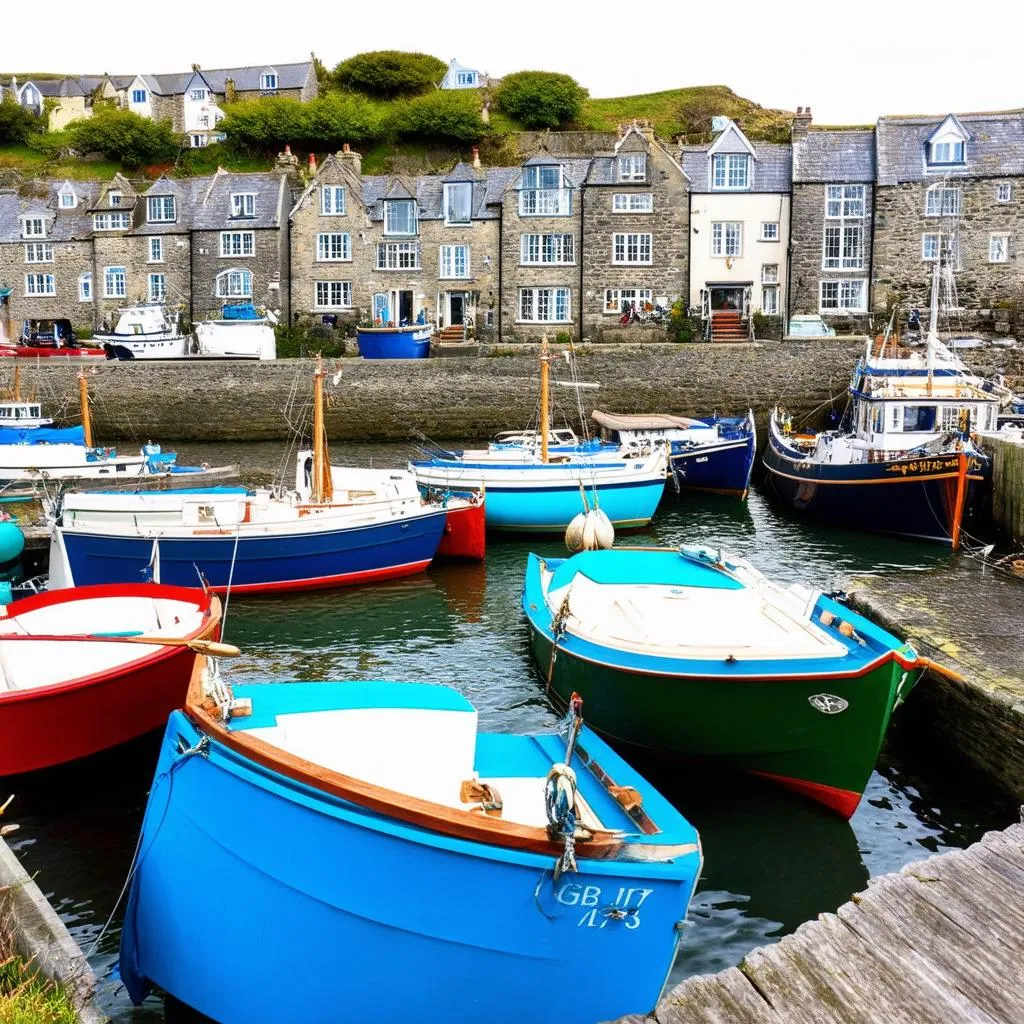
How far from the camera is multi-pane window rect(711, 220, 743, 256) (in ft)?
149

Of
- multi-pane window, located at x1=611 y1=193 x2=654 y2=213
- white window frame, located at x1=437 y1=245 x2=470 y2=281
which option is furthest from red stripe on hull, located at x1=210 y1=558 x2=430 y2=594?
multi-pane window, located at x1=611 y1=193 x2=654 y2=213

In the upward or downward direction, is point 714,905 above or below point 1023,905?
below

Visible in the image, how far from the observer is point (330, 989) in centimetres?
654

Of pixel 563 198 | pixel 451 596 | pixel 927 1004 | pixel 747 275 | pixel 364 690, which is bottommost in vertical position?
pixel 451 596

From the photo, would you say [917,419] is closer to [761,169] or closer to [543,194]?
[761,169]

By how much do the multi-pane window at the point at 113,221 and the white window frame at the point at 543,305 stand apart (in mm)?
17714

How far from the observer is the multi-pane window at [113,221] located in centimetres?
4950

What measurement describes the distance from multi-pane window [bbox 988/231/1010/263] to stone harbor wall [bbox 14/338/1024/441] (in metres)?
5.46

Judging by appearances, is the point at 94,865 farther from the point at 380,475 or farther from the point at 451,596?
the point at 380,475

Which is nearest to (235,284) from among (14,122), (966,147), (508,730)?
(966,147)

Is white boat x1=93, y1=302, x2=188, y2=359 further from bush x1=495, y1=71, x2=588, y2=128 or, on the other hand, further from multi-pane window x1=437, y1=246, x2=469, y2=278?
bush x1=495, y1=71, x2=588, y2=128

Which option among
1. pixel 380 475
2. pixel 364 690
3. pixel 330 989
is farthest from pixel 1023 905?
pixel 380 475

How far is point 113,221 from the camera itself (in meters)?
49.6

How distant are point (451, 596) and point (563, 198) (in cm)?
2913
